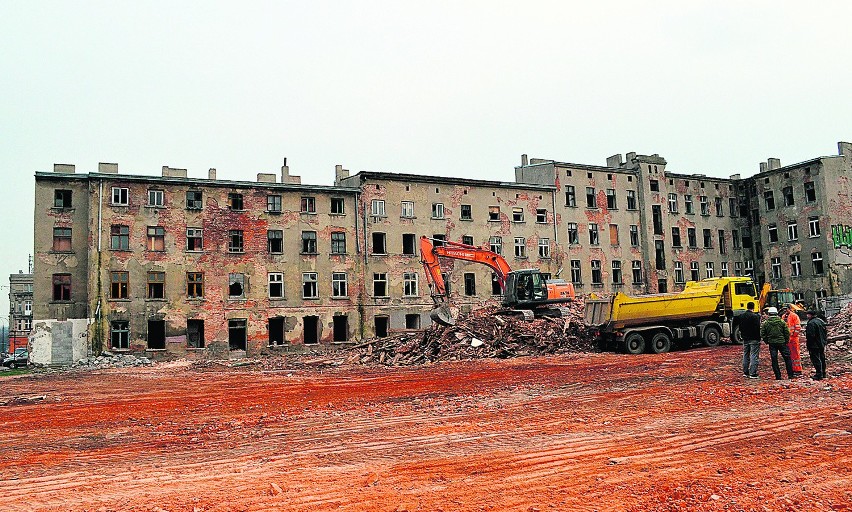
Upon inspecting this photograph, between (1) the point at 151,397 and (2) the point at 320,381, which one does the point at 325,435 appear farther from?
(2) the point at 320,381

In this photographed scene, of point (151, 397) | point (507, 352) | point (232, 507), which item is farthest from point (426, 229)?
point (232, 507)

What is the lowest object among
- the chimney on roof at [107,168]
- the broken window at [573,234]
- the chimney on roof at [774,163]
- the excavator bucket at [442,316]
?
the excavator bucket at [442,316]

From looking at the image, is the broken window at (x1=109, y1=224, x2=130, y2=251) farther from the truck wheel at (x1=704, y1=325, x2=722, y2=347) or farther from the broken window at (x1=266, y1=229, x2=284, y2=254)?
the truck wheel at (x1=704, y1=325, x2=722, y2=347)

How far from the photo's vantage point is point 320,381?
20.4m

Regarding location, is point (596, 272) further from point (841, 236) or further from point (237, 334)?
point (237, 334)

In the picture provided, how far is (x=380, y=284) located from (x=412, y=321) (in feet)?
9.91

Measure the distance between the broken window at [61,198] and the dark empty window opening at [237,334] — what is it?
10187 mm

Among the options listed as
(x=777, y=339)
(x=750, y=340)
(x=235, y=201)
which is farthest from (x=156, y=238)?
(x=777, y=339)

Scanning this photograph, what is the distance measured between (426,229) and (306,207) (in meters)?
7.49

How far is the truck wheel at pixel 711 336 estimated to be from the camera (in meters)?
27.0

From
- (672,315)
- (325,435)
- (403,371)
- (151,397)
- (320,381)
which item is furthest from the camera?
(672,315)

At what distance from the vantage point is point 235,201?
1459 inches

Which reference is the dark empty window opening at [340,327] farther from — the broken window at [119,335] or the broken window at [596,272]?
the broken window at [596,272]

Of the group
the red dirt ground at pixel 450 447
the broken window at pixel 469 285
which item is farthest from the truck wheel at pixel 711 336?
the broken window at pixel 469 285
